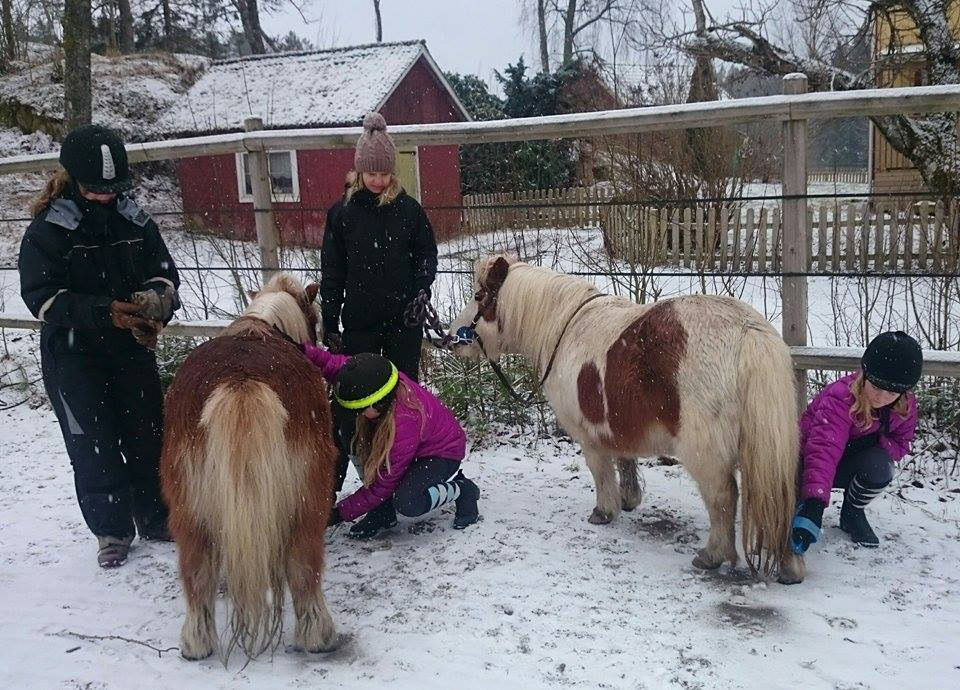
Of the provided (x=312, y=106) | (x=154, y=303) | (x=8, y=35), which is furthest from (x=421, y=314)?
(x=8, y=35)

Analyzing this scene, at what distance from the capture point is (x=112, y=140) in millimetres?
3119

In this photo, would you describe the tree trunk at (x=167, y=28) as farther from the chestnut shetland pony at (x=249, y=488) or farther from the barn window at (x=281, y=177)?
the chestnut shetland pony at (x=249, y=488)

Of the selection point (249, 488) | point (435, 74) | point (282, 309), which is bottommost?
point (249, 488)

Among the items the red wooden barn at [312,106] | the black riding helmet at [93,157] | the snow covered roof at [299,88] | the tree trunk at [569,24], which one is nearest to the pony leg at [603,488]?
the black riding helmet at [93,157]

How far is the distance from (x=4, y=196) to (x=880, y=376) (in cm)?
1361

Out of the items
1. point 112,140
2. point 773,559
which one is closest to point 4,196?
point 112,140

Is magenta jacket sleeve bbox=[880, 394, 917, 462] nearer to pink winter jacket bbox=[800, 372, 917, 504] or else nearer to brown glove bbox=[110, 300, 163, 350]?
pink winter jacket bbox=[800, 372, 917, 504]

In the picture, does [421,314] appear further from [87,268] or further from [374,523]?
[87,268]

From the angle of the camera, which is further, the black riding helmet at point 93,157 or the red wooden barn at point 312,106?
the red wooden barn at point 312,106

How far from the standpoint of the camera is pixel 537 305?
11.8 feet

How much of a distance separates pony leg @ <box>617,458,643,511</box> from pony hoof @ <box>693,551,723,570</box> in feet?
2.06

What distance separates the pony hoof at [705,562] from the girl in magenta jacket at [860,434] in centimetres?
33

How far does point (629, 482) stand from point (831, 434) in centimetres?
104

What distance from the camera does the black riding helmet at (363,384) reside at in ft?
9.75
